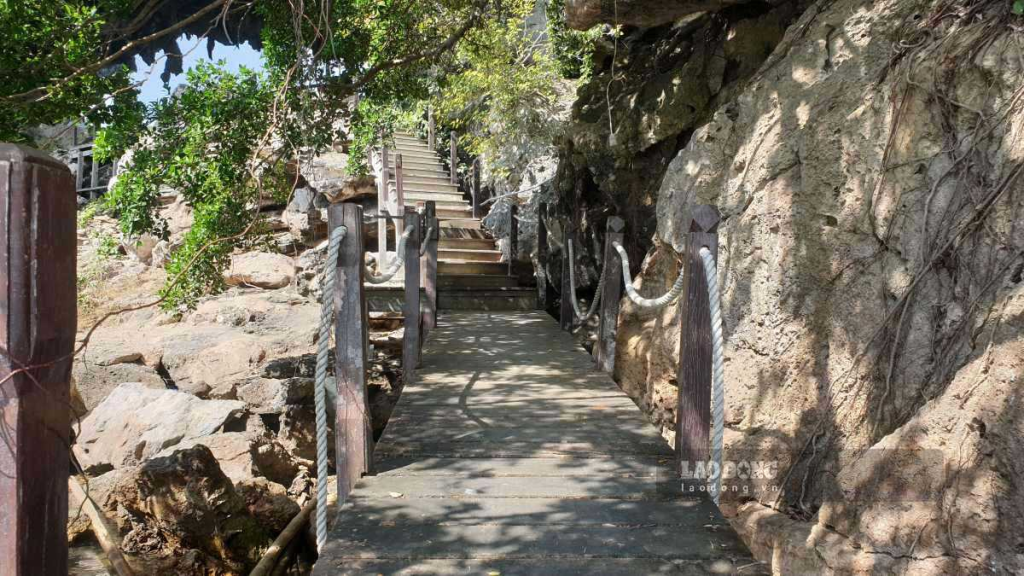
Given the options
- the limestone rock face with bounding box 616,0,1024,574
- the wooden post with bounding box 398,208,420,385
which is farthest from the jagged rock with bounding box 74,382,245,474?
the limestone rock face with bounding box 616,0,1024,574

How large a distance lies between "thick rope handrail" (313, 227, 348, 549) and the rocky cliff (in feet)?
5.33

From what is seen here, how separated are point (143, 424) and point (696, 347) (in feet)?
18.3

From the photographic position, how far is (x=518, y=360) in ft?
19.5

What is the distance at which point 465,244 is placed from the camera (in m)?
12.0

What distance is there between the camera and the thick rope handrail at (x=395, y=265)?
160 inches

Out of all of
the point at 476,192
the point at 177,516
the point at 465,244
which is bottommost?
the point at 177,516

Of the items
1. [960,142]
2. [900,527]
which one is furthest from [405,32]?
[900,527]

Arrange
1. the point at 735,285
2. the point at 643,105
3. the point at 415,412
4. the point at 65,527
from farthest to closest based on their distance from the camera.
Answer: the point at 643,105 < the point at 735,285 < the point at 415,412 < the point at 65,527

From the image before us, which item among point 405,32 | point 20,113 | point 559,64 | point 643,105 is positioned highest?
point 559,64

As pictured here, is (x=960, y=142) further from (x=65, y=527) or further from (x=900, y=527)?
(x=65, y=527)

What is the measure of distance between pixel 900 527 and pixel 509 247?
8964mm

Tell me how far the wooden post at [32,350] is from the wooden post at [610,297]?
4.47 metres

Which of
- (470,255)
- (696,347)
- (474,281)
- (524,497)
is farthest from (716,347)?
(470,255)

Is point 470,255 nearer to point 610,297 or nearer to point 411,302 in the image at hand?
point 411,302
